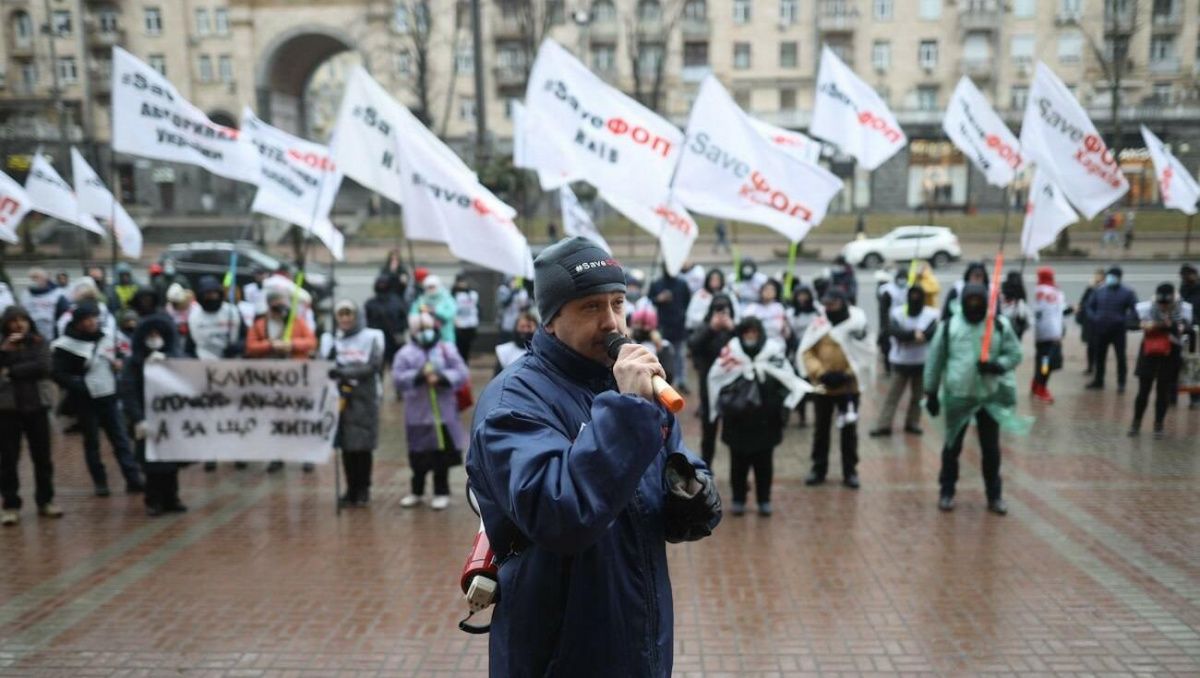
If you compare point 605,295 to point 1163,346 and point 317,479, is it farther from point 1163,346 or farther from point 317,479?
point 1163,346

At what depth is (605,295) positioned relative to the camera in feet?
7.61

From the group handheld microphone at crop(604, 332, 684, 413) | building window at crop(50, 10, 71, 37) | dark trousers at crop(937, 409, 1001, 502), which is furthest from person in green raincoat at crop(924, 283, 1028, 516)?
building window at crop(50, 10, 71, 37)

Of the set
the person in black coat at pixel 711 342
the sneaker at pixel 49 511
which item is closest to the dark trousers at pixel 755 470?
the person in black coat at pixel 711 342

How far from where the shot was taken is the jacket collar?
235 centimetres

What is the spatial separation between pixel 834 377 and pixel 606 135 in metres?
3.13

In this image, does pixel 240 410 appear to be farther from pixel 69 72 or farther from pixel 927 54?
pixel 69 72

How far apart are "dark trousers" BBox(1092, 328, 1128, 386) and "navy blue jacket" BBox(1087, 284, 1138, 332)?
0.11 metres

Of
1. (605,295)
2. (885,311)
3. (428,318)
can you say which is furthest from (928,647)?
(885,311)

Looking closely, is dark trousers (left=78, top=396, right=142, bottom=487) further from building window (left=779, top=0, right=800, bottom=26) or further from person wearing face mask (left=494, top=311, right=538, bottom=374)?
building window (left=779, top=0, right=800, bottom=26)

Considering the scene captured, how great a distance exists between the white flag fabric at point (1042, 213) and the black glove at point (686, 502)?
8.08 m

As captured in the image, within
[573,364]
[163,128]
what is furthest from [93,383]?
[573,364]

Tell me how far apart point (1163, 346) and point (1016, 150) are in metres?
2.84

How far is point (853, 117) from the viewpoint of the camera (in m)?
10.9

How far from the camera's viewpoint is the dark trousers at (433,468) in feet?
25.2
